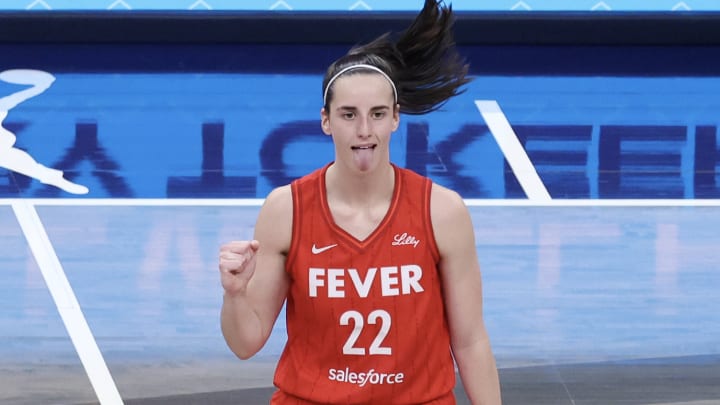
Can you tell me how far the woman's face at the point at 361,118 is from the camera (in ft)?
9.57

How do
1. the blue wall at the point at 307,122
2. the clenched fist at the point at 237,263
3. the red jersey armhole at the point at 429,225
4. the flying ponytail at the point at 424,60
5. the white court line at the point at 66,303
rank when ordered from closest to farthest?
1. the clenched fist at the point at 237,263
2. the red jersey armhole at the point at 429,225
3. the flying ponytail at the point at 424,60
4. the white court line at the point at 66,303
5. the blue wall at the point at 307,122

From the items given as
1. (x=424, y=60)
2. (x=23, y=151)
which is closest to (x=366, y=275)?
(x=424, y=60)

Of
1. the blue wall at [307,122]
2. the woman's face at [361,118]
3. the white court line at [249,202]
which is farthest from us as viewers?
the blue wall at [307,122]

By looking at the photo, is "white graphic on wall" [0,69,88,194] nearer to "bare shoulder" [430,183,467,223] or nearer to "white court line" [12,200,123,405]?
"white court line" [12,200,123,405]

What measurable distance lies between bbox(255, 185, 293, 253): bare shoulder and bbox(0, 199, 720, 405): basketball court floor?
242cm

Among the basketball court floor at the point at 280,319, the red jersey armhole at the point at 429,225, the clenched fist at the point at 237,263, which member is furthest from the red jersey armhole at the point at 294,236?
the basketball court floor at the point at 280,319

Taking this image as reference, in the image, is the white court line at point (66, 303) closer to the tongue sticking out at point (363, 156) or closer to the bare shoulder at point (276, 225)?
the bare shoulder at point (276, 225)

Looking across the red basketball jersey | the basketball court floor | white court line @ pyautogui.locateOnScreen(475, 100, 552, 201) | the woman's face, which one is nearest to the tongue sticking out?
the woman's face

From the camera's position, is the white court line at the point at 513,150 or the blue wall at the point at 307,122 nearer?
the white court line at the point at 513,150

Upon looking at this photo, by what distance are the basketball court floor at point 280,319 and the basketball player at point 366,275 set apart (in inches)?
92.6

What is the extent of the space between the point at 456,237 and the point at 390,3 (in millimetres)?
9155

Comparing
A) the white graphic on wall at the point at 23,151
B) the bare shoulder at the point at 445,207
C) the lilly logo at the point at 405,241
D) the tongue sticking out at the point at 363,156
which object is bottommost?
the white graphic on wall at the point at 23,151

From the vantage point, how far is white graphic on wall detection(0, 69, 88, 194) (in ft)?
28.5

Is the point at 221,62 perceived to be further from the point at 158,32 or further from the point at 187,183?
the point at 187,183
